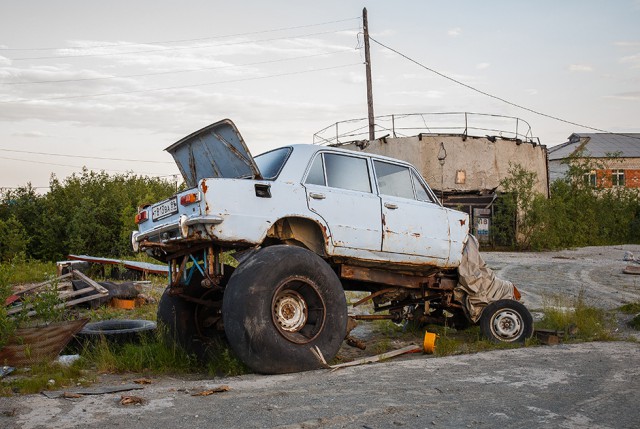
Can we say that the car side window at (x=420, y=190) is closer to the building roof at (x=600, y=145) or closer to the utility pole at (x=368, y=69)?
the utility pole at (x=368, y=69)

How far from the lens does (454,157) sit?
99.1 ft

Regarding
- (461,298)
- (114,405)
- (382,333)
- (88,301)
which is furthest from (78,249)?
(114,405)

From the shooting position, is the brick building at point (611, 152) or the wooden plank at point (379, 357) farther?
the brick building at point (611, 152)

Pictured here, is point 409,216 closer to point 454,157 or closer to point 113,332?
point 113,332

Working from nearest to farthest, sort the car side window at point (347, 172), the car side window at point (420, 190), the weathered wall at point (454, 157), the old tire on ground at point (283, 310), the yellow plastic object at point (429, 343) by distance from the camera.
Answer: the old tire on ground at point (283, 310) < the car side window at point (347, 172) < the yellow plastic object at point (429, 343) < the car side window at point (420, 190) < the weathered wall at point (454, 157)

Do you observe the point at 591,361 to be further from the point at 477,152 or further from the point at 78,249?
the point at 477,152

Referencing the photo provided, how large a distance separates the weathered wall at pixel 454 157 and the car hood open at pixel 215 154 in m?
22.2

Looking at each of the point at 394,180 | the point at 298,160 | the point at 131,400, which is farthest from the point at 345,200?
the point at 131,400

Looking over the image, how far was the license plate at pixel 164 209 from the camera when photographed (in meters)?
6.62

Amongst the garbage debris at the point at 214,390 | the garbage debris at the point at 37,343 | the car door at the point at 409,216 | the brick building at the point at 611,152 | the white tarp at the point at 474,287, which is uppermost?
the brick building at the point at 611,152

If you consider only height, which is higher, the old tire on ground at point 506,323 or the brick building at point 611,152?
the brick building at point 611,152

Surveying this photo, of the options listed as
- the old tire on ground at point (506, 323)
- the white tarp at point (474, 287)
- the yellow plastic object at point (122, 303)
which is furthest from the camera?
the yellow plastic object at point (122, 303)

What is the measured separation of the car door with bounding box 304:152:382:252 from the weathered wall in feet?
72.9

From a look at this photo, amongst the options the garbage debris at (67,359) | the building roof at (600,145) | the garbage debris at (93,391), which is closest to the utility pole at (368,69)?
the garbage debris at (67,359)
